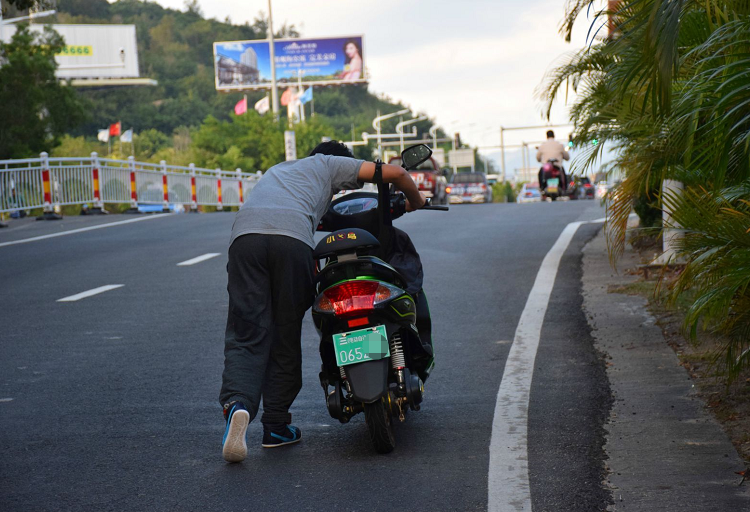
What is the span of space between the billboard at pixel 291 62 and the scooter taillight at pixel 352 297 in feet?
297

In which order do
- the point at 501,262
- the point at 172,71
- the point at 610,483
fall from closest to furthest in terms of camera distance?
the point at 610,483
the point at 501,262
the point at 172,71

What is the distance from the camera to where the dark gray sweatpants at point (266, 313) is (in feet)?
17.8

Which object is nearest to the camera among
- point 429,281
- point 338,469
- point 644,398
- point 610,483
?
point 610,483

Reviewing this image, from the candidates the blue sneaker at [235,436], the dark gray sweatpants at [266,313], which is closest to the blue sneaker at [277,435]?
the dark gray sweatpants at [266,313]

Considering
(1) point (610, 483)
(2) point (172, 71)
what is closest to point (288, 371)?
(1) point (610, 483)

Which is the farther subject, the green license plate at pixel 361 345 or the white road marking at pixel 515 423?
the green license plate at pixel 361 345

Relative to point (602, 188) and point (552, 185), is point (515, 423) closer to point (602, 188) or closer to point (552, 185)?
point (552, 185)

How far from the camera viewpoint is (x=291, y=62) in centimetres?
9506

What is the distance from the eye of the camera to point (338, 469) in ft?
16.8

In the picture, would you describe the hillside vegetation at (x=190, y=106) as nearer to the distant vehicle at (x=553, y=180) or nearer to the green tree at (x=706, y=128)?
the distant vehicle at (x=553, y=180)

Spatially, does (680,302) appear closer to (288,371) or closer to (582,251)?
(288,371)

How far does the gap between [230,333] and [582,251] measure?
368 inches

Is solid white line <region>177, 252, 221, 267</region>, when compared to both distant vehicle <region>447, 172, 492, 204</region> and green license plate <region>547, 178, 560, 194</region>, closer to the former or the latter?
green license plate <region>547, 178, 560, 194</region>

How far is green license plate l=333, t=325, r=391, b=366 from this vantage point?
5.11 metres
